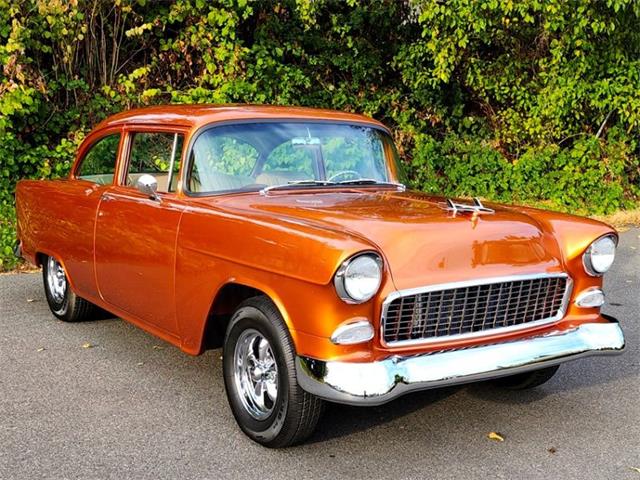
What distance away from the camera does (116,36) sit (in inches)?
400

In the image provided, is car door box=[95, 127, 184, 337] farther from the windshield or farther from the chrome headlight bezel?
the chrome headlight bezel

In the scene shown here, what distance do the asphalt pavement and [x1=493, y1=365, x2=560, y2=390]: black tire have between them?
0.22ft

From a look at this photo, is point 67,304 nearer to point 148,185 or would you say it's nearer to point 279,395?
point 148,185

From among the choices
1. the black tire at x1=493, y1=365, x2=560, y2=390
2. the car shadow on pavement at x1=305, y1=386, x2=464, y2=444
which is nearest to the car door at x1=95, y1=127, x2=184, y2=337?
the car shadow on pavement at x1=305, y1=386, x2=464, y2=444

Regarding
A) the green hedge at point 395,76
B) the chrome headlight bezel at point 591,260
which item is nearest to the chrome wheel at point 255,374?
the chrome headlight bezel at point 591,260

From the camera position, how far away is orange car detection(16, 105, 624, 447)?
3.24 m

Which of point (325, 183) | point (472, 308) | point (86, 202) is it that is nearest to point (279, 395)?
point (472, 308)

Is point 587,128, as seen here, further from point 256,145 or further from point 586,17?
point 256,145

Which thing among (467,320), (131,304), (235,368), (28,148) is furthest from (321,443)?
(28,148)

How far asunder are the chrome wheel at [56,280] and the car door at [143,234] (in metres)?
1.05

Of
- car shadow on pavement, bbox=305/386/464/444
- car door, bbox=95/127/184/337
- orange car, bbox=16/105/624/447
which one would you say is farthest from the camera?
car door, bbox=95/127/184/337

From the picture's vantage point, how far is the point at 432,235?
3.48 metres

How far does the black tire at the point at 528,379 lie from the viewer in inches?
169

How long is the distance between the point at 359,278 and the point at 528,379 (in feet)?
5.62
